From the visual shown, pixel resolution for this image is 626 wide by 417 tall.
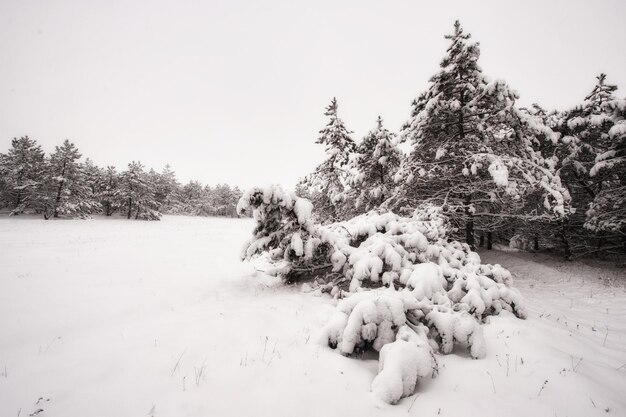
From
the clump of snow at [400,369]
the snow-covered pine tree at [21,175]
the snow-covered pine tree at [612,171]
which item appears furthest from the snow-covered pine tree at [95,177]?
the snow-covered pine tree at [612,171]

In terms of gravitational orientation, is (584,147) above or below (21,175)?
above

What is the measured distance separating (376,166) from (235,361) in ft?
34.5

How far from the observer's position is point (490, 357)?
149 inches

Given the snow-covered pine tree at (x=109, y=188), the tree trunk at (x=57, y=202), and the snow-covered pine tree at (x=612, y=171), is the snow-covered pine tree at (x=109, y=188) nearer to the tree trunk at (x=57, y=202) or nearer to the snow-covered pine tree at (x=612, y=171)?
the tree trunk at (x=57, y=202)

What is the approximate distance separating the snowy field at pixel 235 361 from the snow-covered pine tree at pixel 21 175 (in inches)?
1468

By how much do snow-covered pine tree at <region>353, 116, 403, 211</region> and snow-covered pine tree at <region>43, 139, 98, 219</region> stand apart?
36.9 m

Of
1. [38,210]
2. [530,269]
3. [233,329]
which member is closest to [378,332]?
[233,329]

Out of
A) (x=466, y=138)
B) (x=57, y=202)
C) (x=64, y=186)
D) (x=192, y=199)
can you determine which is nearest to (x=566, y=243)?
(x=466, y=138)

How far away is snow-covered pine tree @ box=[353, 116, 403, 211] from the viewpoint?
464 inches

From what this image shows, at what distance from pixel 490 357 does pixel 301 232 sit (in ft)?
13.3

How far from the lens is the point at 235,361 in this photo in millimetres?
3467

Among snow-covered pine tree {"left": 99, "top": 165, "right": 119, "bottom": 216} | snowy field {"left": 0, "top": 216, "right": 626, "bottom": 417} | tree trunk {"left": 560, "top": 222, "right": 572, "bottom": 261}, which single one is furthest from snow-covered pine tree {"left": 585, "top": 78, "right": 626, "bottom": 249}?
snow-covered pine tree {"left": 99, "top": 165, "right": 119, "bottom": 216}

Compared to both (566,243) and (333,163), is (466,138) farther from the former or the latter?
(566,243)

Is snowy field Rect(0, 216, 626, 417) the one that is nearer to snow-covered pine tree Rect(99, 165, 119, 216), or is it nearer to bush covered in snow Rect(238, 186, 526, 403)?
bush covered in snow Rect(238, 186, 526, 403)
